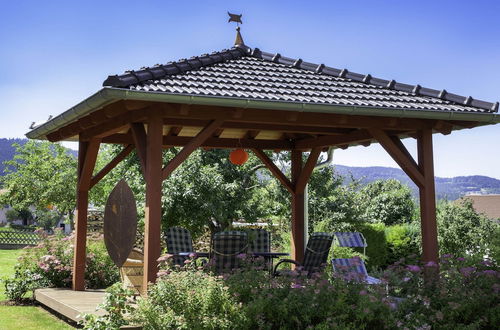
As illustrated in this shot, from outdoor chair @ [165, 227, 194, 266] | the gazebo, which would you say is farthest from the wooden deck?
outdoor chair @ [165, 227, 194, 266]

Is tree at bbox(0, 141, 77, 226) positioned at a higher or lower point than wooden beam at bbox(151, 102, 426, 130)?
higher

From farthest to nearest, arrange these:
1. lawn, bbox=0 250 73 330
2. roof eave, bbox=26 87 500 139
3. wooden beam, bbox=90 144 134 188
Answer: wooden beam, bbox=90 144 134 188
lawn, bbox=0 250 73 330
roof eave, bbox=26 87 500 139

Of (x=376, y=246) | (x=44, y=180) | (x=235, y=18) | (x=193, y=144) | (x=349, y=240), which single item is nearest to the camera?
(x=193, y=144)

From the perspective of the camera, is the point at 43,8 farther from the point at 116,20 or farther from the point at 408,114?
the point at 408,114

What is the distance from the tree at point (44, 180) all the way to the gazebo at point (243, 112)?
58.2ft

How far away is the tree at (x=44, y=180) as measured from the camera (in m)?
25.8

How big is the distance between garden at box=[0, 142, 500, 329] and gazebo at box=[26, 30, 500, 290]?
72cm

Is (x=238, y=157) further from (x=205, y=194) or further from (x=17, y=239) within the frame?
(x=17, y=239)

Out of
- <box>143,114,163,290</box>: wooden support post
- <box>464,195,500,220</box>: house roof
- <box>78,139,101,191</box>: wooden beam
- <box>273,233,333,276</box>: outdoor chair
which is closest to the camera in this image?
<box>143,114,163,290</box>: wooden support post

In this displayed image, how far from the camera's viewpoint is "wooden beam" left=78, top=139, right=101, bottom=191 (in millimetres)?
8070

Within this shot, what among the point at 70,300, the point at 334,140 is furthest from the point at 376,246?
the point at 70,300

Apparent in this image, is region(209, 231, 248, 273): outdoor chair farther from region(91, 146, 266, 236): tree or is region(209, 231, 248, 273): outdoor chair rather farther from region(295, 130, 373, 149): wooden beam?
region(91, 146, 266, 236): tree

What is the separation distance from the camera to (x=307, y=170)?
955 cm

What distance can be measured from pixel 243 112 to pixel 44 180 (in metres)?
23.1
